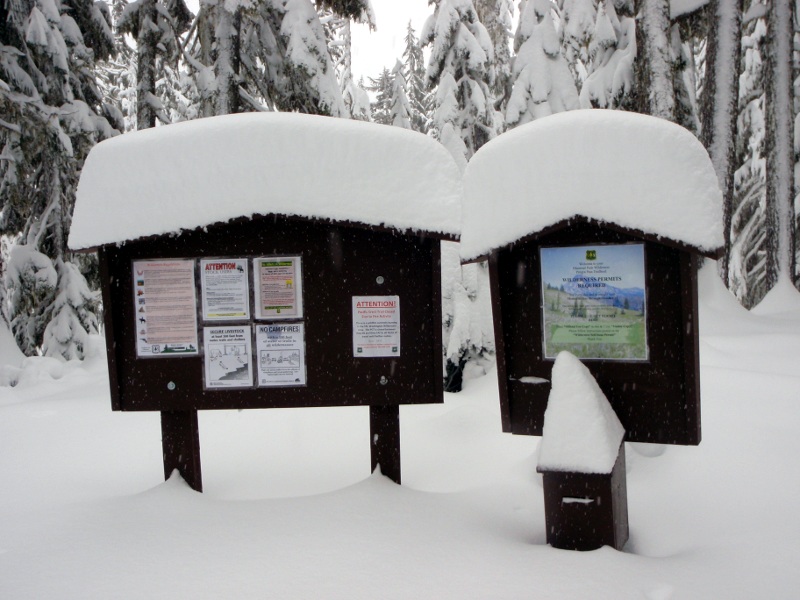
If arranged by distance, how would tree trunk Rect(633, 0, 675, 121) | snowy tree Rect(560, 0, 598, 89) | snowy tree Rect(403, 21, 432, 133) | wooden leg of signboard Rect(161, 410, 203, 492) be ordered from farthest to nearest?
snowy tree Rect(403, 21, 432, 133) → snowy tree Rect(560, 0, 598, 89) → tree trunk Rect(633, 0, 675, 121) → wooden leg of signboard Rect(161, 410, 203, 492)

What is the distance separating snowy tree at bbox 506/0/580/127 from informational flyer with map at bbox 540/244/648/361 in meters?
11.0

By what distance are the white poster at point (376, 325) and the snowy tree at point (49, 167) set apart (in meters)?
8.54

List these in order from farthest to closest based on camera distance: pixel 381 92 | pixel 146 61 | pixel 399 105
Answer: pixel 381 92, pixel 399 105, pixel 146 61

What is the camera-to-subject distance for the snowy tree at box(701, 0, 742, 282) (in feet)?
36.6

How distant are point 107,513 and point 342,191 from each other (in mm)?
2670

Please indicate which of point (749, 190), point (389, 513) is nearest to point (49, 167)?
point (389, 513)

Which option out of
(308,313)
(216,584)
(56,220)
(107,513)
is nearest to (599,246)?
(308,313)

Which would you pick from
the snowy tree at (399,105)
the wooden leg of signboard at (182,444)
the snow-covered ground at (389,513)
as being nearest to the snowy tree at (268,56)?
the snow-covered ground at (389,513)

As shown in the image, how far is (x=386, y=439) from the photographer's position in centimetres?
510

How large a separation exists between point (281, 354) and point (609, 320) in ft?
7.13

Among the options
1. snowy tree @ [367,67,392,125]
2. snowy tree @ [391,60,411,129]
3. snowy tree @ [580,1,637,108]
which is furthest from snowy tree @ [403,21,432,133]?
snowy tree @ [580,1,637,108]

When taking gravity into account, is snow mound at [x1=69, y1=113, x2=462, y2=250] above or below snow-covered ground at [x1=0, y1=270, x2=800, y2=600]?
above

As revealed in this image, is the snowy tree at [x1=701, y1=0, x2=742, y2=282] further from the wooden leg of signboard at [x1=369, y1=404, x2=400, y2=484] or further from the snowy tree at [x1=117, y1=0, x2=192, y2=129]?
the snowy tree at [x1=117, y1=0, x2=192, y2=129]

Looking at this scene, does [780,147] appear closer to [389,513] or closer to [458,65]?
[458,65]
